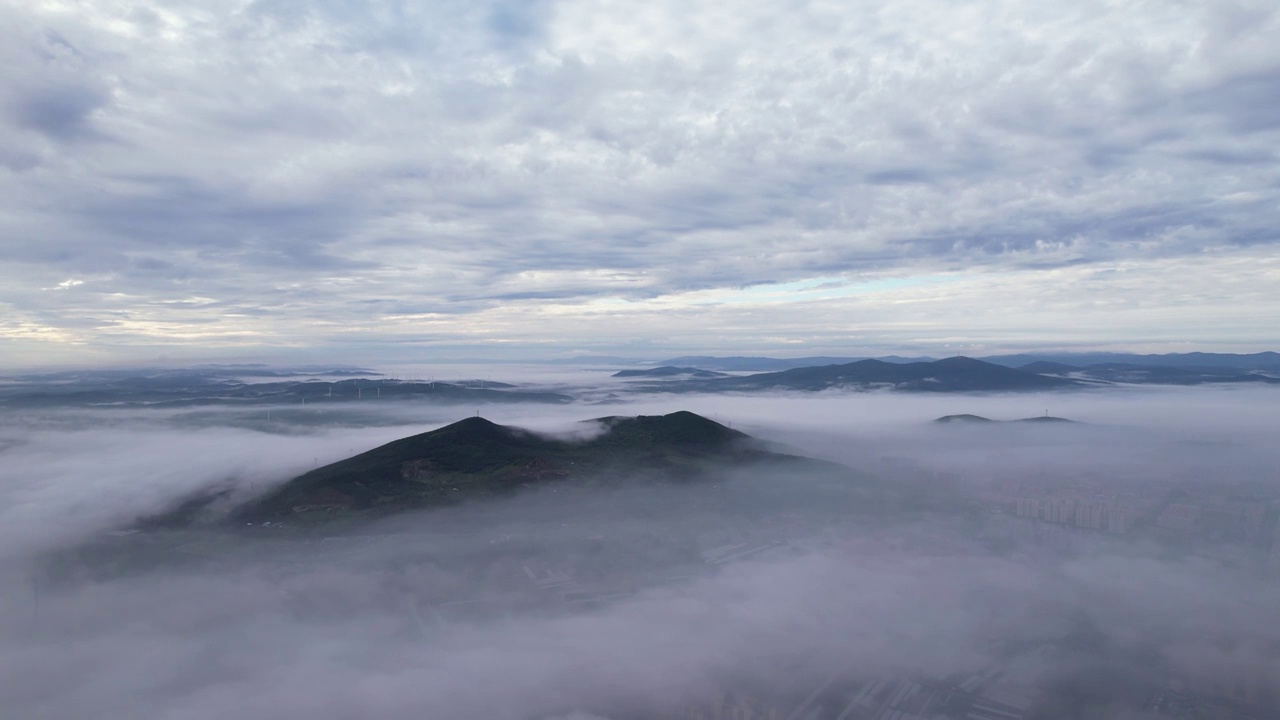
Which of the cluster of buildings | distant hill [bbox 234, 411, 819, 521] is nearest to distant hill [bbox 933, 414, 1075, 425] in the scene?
distant hill [bbox 234, 411, 819, 521]

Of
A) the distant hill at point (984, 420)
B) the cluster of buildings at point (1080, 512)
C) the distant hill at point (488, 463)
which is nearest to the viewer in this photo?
the cluster of buildings at point (1080, 512)

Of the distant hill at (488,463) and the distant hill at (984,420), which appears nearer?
the distant hill at (488,463)

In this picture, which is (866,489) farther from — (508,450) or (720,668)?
(720,668)

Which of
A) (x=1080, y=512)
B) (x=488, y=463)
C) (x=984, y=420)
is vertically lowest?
(x=1080, y=512)

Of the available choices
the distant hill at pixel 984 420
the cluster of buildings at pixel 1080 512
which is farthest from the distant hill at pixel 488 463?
the distant hill at pixel 984 420

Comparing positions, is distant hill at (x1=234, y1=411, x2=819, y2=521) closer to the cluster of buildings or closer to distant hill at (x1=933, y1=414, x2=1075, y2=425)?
the cluster of buildings

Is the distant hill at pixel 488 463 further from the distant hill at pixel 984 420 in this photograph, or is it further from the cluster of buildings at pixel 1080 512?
the distant hill at pixel 984 420

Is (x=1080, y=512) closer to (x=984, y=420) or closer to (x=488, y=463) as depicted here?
(x=488, y=463)

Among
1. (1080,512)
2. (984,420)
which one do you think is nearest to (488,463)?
(1080,512)
